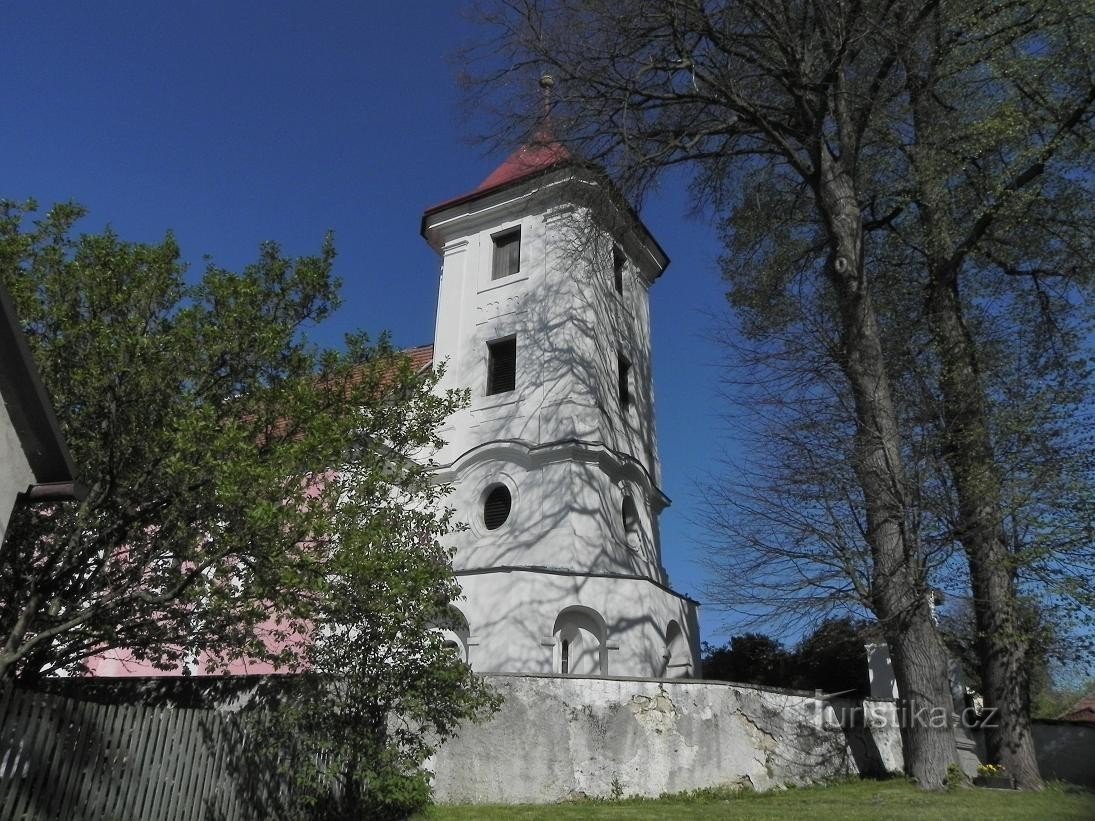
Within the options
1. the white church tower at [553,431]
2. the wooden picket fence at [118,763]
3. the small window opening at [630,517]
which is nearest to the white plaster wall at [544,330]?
the white church tower at [553,431]

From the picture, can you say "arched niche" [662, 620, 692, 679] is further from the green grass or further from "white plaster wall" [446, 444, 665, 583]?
the green grass

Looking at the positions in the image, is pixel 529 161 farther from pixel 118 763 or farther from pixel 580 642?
pixel 118 763

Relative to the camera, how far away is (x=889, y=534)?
12.3 meters

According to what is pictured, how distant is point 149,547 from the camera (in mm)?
9711

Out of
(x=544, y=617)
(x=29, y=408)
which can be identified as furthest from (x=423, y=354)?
(x=29, y=408)

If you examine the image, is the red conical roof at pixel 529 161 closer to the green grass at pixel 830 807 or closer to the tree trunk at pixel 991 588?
the tree trunk at pixel 991 588

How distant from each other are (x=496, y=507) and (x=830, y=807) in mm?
9822

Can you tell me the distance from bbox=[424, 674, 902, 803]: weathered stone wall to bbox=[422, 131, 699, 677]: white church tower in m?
3.32

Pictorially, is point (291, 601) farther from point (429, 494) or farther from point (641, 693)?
point (641, 693)

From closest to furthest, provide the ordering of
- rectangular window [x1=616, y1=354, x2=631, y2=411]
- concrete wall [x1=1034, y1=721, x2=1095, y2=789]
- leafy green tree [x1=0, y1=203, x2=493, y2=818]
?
1. leafy green tree [x1=0, y1=203, x2=493, y2=818]
2. concrete wall [x1=1034, y1=721, x2=1095, y2=789]
3. rectangular window [x1=616, y1=354, x2=631, y2=411]

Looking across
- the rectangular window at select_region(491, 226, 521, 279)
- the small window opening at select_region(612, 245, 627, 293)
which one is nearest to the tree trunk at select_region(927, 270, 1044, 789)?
the small window opening at select_region(612, 245, 627, 293)

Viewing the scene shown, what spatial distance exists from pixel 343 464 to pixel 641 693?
18.9ft

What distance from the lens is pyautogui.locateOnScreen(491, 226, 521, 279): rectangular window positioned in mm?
21047

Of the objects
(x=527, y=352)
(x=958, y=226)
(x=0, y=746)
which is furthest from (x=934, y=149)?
(x=0, y=746)
